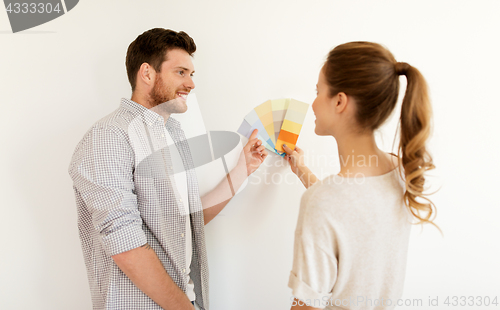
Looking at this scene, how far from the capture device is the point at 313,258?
748 mm

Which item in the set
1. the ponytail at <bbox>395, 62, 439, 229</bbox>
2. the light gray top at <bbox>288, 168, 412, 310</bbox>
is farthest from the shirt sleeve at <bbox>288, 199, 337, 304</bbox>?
the ponytail at <bbox>395, 62, 439, 229</bbox>

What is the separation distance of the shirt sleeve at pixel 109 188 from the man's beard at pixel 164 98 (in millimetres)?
228

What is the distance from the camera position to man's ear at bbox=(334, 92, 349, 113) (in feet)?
2.65

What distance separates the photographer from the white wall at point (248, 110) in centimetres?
118

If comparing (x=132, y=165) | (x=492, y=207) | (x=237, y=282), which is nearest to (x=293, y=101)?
→ (x=132, y=165)

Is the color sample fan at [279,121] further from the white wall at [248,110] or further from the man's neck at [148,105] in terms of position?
the man's neck at [148,105]

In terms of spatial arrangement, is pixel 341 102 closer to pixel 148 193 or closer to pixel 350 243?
pixel 350 243

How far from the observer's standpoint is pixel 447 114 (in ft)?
3.94

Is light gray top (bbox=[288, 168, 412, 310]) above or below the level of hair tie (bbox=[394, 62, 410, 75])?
below

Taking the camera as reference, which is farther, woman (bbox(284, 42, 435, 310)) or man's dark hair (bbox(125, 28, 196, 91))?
man's dark hair (bbox(125, 28, 196, 91))

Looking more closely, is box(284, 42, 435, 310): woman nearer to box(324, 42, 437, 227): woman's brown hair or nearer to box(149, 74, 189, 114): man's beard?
box(324, 42, 437, 227): woman's brown hair

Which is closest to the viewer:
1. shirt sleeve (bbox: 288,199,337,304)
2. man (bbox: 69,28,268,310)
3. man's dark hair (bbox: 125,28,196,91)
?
shirt sleeve (bbox: 288,199,337,304)

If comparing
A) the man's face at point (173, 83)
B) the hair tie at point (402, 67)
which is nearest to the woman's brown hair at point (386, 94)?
the hair tie at point (402, 67)

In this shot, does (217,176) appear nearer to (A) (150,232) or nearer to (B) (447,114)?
(A) (150,232)
